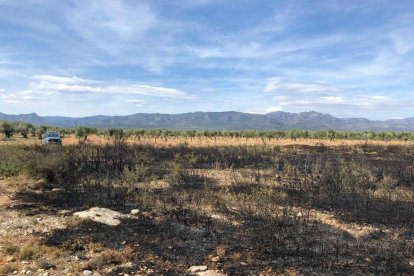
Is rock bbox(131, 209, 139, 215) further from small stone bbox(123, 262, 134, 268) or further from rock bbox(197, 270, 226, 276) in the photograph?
rock bbox(197, 270, 226, 276)

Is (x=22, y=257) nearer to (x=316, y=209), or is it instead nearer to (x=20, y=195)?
(x=20, y=195)

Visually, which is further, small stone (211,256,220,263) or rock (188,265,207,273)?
small stone (211,256,220,263)

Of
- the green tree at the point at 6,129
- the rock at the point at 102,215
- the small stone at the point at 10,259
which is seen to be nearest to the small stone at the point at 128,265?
the small stone at the point at 10,259

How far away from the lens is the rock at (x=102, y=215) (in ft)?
33.2

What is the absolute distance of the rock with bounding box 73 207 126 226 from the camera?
1011cm

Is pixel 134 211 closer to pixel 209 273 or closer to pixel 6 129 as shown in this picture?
pixel 209 273

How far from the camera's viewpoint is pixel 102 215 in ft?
34.4

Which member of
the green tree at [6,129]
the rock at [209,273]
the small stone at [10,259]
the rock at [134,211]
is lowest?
the small stone at [10,259]

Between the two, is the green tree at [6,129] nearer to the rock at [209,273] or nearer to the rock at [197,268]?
the rock at [197,268]

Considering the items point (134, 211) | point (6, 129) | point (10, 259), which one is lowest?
point (10, 259)

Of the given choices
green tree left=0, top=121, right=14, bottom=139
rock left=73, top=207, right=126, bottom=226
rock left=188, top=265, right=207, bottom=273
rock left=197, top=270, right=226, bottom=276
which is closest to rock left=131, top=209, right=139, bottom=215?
rock left=73, top=207, right=126, bottom=226

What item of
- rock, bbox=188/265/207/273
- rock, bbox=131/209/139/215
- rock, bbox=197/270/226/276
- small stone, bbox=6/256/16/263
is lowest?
small stone, bbox=6/256/16/263

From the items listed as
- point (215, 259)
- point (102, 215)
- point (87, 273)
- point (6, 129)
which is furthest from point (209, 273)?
point (6, 129)

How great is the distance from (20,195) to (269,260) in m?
10.2
